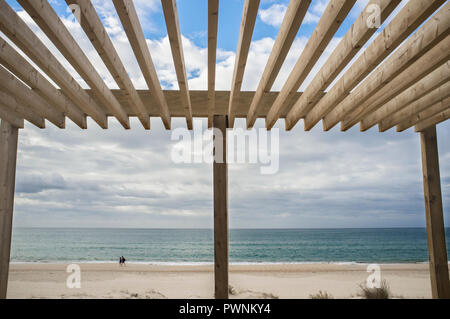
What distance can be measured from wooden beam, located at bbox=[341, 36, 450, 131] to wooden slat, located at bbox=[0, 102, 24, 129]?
3320mm

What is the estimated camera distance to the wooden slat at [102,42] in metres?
1.91

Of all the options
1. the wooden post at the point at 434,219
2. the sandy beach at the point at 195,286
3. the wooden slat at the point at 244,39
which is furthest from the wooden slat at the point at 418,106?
the sandy beach at the point at 195,286

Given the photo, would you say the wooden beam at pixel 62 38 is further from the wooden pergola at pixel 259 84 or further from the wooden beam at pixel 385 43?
the wooden beam at pixel 385 43

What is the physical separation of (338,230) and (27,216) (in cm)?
2356

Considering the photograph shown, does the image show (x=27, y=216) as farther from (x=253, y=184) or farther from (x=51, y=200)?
(x=253, y=184)

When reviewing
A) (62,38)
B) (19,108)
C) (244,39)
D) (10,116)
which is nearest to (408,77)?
(244,39)

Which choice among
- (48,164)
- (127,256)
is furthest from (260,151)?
(48,164)

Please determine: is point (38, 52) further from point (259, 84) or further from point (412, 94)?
point (412, 94)

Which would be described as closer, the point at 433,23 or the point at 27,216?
the point at 433,23

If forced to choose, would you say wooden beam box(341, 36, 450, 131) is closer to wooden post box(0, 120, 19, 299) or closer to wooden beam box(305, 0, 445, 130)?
wooden beam box(305, 0, 445, 130)

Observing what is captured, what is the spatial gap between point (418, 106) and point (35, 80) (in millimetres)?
3356

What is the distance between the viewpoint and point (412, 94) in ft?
10.3

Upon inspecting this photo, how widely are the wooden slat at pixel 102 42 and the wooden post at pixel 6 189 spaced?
1.41m
